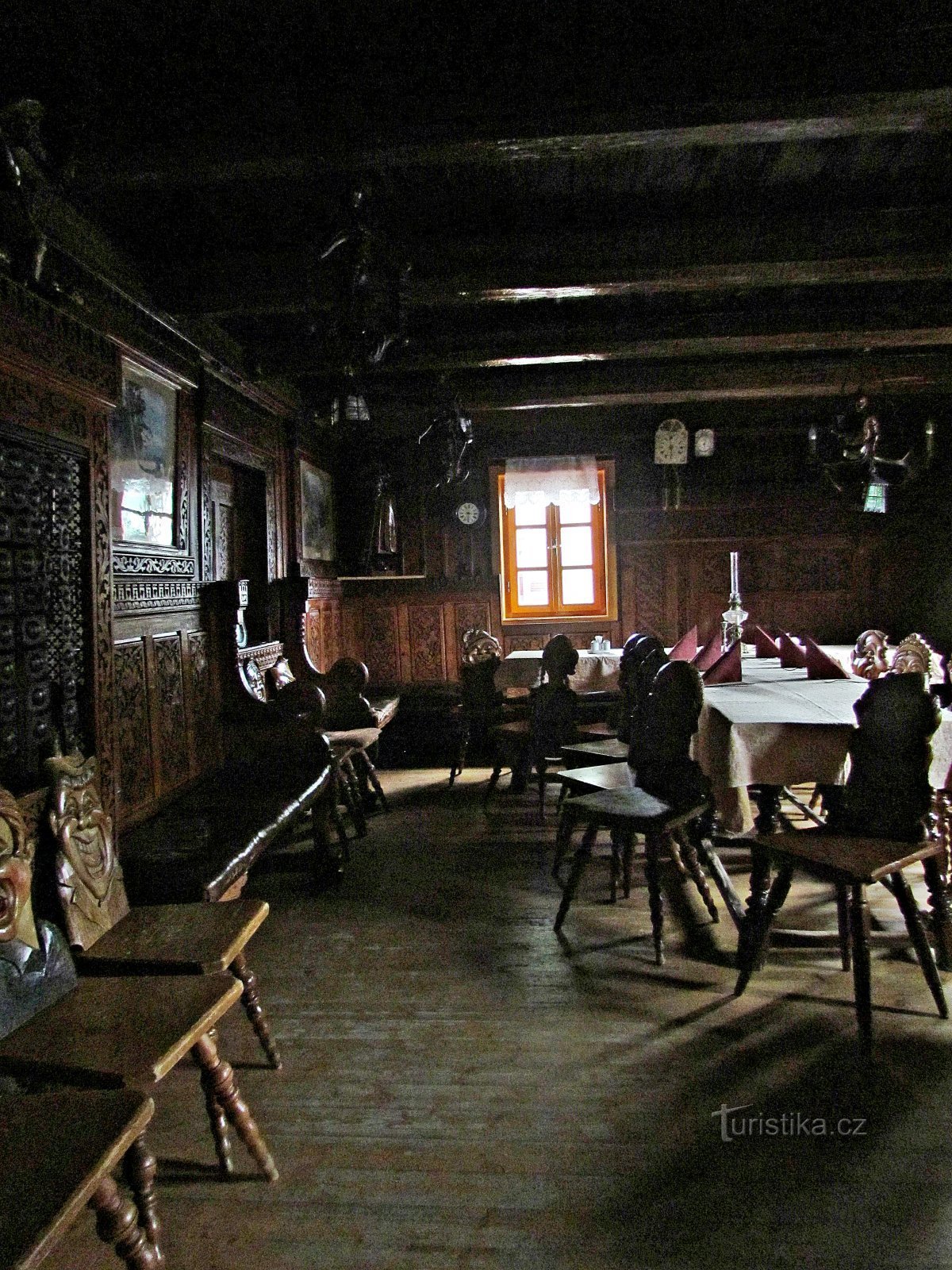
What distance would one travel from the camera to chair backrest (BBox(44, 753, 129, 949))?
2.04 m

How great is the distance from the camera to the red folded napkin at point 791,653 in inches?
170

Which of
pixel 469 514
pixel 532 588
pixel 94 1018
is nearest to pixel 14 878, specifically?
pixel 94 1018

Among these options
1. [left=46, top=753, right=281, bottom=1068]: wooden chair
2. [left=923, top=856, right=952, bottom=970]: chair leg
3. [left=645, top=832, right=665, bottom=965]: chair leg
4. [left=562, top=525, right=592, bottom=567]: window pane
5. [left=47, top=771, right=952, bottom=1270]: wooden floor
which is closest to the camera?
[left=47, top=771, right=952, bottom=1270]: wooden floor

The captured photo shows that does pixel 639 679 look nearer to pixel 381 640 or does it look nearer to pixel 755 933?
pixel 755 933

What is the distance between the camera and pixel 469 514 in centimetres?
790

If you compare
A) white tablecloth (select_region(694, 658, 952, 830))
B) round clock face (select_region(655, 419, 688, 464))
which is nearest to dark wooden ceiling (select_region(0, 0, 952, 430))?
white tablecloth (select_region(694, 658, 952, 830))

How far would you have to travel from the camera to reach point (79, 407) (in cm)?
265

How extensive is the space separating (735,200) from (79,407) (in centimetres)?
292

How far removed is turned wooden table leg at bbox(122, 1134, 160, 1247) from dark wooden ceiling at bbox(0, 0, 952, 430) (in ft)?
8.64

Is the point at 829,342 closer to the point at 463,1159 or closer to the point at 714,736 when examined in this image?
the point at 714,736

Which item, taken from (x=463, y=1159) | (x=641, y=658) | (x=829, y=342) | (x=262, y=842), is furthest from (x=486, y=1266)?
(x=829, y=342)

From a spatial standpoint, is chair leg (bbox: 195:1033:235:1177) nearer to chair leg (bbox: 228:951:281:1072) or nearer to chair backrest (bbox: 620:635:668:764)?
chair leg (bbox: 228:951:281:1072)

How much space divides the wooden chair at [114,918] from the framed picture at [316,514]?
417 centimetres

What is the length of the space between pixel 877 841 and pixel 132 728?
2986 mm
